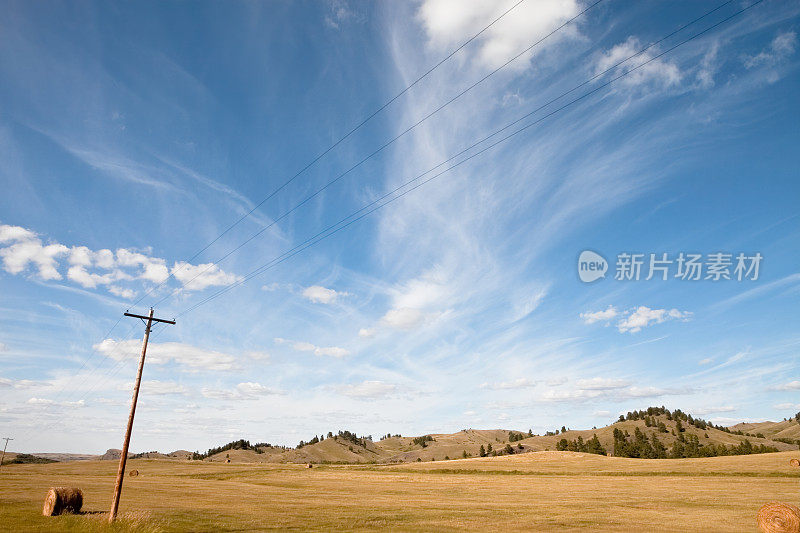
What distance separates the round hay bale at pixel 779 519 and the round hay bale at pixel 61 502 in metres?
46.5

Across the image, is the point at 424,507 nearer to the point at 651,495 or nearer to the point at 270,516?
the point at 270,516

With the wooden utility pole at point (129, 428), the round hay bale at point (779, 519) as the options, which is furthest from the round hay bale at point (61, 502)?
the round hay bale at point (779, 519)

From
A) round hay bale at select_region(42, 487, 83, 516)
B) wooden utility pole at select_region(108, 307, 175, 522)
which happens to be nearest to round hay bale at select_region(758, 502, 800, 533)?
wooden utility pole at select_region(108, 307, 175, 522)

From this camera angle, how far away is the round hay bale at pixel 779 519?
95.6 ft

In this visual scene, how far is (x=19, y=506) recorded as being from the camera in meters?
36.2

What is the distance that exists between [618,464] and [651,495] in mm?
63444

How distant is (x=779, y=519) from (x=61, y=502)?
47.8 meters

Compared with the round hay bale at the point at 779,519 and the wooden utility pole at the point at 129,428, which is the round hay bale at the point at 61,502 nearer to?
the wooden utility pole at the point at 129,428

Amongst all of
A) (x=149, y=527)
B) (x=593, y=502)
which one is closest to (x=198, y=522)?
(x=149, y=527)

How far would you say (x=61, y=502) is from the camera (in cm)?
3319

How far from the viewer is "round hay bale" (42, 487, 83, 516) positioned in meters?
32.6

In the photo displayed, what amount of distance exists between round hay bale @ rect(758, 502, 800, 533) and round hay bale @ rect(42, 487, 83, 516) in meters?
46.5

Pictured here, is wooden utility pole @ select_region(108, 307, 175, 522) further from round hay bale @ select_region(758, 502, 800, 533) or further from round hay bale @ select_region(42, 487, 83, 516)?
round hay bale @ select_region(758, 502, 800, 533)

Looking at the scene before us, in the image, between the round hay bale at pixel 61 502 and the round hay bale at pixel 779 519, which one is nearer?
the round hay bale at pixel 779 519
